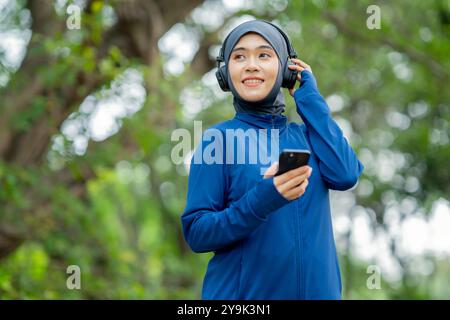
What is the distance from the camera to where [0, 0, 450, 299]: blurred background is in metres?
7.57

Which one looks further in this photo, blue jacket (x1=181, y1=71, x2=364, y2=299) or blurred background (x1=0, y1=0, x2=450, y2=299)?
blurred background (x1=0, y1=0, x2=450, y2=299)

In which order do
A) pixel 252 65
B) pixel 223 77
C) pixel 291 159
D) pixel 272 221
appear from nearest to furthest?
1. pixel 291 159
2. pixel 272 221
3. pixel 252 65
4. pixel 223 77

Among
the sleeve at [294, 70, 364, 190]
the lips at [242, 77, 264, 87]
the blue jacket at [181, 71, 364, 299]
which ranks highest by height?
the lips at [242, 77, 264, 87]

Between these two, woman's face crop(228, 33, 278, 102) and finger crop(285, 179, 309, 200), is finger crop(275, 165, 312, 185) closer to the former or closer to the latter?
finger crop(285, 179, 309, 200)

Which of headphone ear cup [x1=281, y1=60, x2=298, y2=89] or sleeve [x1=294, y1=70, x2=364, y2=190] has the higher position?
headphone ear cup [x1=281, y1=60, x2=298, y2=89]

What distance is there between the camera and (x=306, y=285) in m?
2.48

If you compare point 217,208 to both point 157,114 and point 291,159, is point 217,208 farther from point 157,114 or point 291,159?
point 157,114

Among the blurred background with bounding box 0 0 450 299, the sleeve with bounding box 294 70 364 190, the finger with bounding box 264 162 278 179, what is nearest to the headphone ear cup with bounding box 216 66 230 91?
the sleeve with bounding box 294 70 364 190

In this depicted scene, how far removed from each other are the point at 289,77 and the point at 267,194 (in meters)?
0.61

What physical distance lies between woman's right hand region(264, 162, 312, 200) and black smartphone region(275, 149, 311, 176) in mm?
16

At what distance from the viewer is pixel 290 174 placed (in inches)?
91.4

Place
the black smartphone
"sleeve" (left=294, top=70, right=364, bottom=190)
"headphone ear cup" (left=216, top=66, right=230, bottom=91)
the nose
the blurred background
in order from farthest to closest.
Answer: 1. the blurred background
2. "headphone ear cup" (left=216, top=66, right=230, bottom=91)
3. the nose
4. "sleeve" (left=294, top=70, right=364, bottom=190)
5. the black smartphone

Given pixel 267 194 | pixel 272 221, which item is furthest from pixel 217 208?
→ pixel 267 194

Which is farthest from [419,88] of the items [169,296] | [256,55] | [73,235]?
[256,55]
